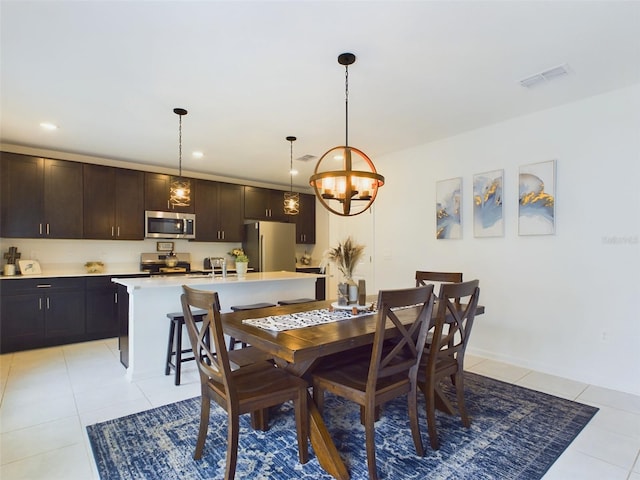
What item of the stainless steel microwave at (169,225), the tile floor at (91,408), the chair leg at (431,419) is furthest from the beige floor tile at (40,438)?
the stainless steel microwave at (169,225)

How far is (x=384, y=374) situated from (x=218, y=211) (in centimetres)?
487

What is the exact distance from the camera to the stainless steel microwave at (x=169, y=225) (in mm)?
5289

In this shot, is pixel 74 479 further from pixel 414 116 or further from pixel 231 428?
pixel 414 116

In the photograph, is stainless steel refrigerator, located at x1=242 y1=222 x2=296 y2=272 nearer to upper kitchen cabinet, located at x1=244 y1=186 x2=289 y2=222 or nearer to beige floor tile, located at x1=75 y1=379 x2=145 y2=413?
upper kitchen cabinet, located at x1=244 y1=186 x2=289 y2=222

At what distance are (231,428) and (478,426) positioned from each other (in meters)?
1.71

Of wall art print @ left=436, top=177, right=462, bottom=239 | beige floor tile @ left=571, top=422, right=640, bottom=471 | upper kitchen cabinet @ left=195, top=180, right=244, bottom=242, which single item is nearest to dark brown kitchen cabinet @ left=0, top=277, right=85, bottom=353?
upper kitchen cabinet @ left=195, top=180, right=244, bottom=242

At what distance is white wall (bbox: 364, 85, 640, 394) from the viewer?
2975mm

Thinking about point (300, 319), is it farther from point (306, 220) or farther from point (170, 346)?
point (306, 220)

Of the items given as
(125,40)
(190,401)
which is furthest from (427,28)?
(190,401)

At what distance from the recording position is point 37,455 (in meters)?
2.01

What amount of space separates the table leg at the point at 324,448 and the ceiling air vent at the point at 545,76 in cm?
300

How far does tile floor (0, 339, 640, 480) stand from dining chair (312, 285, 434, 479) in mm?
876

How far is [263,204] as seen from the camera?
6.59 m

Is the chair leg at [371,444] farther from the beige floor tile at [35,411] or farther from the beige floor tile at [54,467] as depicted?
the beige floor tile at [35,411]
